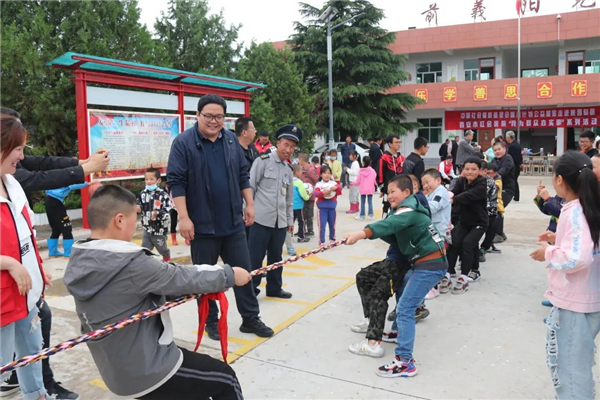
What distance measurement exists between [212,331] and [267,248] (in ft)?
4.30

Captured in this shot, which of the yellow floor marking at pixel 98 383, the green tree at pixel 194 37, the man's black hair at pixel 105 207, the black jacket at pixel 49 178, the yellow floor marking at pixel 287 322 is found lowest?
the yellow floor marking at pixel 98 383

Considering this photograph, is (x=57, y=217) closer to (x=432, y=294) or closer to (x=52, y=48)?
(x=52, y=48)

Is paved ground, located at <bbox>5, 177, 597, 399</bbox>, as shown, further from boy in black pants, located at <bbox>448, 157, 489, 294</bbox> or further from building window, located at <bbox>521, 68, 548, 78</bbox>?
building window, located at <bbox>521, 68, 548, 78</bbox>

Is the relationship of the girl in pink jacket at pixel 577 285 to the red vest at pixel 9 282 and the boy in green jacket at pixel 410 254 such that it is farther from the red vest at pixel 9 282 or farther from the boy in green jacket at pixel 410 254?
the red vest at pixel 9 282

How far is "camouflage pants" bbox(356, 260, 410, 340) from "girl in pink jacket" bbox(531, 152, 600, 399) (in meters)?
1.34

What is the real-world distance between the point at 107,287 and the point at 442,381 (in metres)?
2.36

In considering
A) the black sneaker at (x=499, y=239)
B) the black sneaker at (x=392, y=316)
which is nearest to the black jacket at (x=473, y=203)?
the black sneaker at (x=392, y=316)

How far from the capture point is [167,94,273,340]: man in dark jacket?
3809mm

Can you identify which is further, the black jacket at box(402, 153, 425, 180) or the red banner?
the red banner

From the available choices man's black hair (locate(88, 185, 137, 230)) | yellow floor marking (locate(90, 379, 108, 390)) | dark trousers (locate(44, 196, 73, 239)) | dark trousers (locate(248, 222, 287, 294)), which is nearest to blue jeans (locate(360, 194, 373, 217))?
dark trousers (locate(248, 222, 287, 294))

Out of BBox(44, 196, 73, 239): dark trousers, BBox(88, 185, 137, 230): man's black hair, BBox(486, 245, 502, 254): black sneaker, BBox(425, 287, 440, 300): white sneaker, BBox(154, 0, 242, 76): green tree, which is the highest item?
BBox(154, 0, 242, 76): green tree

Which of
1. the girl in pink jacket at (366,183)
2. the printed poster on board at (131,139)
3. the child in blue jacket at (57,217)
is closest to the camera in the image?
the child in blue jacket at (57,217)

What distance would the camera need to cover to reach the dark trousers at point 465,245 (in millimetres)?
5488

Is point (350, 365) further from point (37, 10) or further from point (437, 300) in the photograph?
point (37, 10)
